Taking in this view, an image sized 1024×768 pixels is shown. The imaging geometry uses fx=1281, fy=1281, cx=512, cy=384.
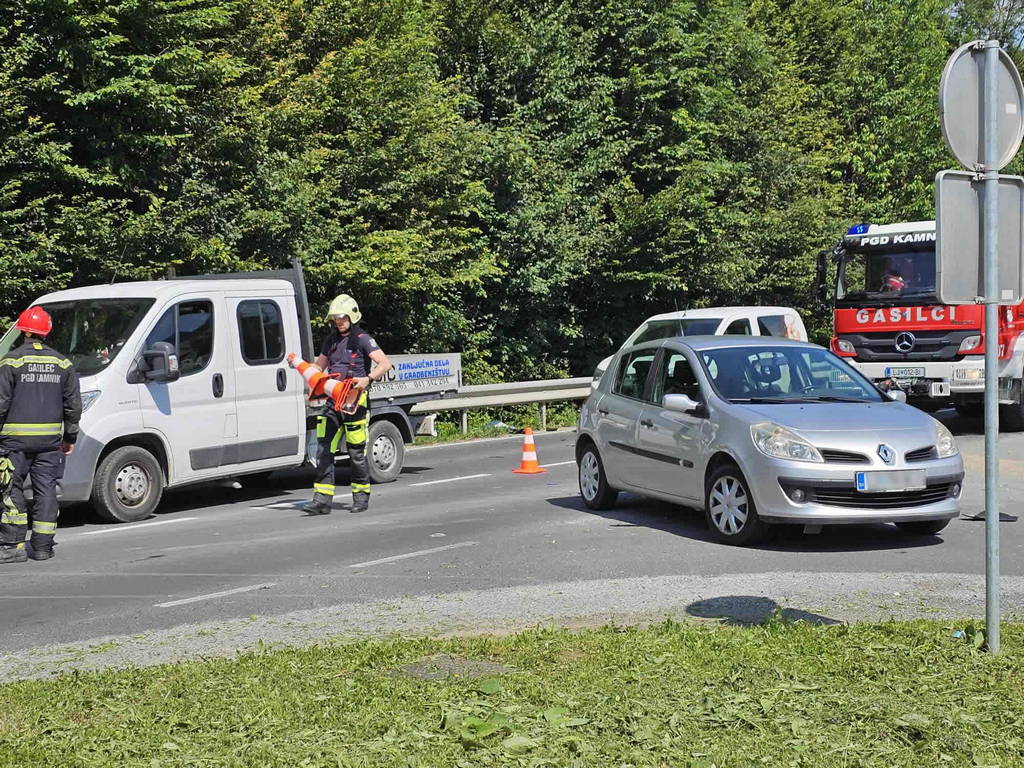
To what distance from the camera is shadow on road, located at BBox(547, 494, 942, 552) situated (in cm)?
954

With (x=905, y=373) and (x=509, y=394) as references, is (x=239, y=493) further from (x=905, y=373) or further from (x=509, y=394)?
(x=905, y=373)

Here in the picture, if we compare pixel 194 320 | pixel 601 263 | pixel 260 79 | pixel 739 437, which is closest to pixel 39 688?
pixel 739 437

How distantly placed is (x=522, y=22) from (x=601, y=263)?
5.39m

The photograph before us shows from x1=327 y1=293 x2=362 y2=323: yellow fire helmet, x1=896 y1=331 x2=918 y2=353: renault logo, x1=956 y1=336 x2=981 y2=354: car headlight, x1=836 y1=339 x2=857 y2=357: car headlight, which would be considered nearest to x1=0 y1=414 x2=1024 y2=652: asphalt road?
x1=327 y1=293 x2=362 y2=323: yellow fire helmet

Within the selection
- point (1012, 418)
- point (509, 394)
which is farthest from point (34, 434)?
point (1012, 418)

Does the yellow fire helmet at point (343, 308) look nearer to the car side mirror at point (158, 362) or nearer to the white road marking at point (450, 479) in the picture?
the car side mirror at point (158, 362)

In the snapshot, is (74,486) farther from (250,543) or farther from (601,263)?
(601,263)

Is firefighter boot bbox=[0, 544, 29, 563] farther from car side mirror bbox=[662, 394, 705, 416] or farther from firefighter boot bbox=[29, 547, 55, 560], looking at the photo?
car side mirror bbox=[662, 394, 705, 416]

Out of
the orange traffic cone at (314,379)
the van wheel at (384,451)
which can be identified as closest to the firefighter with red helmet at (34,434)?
the orange traffic cone at (314,379)

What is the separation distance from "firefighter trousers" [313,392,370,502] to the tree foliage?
6.05 meters

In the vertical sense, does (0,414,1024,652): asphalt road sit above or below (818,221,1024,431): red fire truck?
below

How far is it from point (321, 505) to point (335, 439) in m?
0.63

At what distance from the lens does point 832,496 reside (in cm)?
913

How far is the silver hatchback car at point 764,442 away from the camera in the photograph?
30.0 feet
